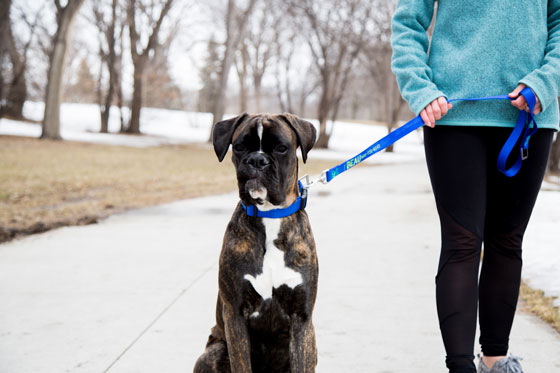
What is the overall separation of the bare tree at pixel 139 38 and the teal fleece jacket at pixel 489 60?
26.2 m

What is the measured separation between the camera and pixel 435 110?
7.57ft

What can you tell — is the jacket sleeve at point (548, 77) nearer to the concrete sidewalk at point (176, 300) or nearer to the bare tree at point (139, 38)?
the concrete sidewalk at point (176, 300)

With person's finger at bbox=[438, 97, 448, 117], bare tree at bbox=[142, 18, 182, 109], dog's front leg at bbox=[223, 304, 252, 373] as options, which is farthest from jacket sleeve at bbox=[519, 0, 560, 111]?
bare tree at bbox=[142, 18, 182, 109]

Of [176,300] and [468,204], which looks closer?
[468,204]

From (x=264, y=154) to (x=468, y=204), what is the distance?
0.88m

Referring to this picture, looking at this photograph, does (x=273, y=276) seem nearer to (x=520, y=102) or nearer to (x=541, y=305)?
(x=520, y=102)

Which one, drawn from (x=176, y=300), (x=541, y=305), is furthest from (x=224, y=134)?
(x=541, y=305)

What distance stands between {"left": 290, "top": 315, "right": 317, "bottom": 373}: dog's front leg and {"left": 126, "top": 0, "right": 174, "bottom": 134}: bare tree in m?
26.4

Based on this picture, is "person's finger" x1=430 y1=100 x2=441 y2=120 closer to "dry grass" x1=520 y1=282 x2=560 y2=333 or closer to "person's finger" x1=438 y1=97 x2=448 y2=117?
"person's finger" x1=438 y1=97 x2=448 y2=117

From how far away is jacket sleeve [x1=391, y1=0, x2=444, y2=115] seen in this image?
2.37 meters

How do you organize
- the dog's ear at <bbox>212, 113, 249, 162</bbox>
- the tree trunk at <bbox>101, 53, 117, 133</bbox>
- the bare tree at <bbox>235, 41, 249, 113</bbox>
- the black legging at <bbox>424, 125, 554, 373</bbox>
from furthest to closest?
the bare tree at <bbox>235, 41, 249, 113</bbox> < the tree trunk at <bbox>101, 53, 117, 133</bbox> < the dog's ear at <bbox>212, 113, 249, 162</bbox> < the black legging at <bbox>424, 125, 554, 373</bbox>

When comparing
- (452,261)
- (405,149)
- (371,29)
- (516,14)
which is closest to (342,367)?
(452,261)

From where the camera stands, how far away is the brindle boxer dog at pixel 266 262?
7.69 feet

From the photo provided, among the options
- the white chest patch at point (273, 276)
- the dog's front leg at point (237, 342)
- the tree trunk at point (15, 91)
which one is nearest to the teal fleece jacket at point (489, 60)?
the white chest patch at point (273, 276)
